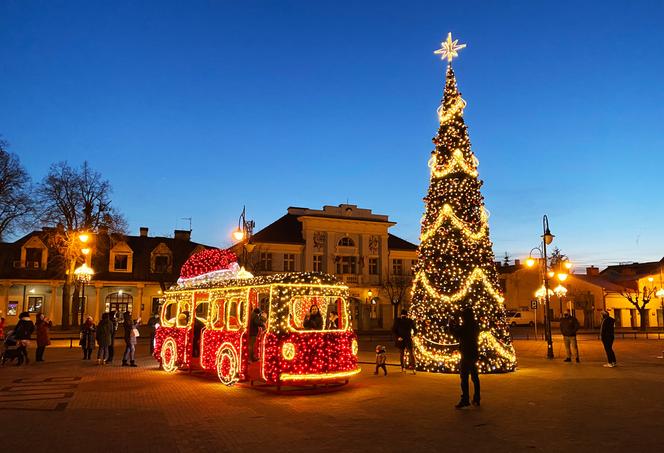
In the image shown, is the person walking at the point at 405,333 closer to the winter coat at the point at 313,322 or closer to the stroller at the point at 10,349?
the winter coat at the point at 313,322

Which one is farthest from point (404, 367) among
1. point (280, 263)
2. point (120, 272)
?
point (120, 272)

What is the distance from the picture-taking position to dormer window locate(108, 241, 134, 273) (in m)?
44.4

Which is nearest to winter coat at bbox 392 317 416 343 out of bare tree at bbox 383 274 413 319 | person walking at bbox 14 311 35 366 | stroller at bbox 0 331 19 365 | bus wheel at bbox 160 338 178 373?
bus wheel at bbox 160 338 178 373

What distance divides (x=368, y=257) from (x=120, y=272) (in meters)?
21.0

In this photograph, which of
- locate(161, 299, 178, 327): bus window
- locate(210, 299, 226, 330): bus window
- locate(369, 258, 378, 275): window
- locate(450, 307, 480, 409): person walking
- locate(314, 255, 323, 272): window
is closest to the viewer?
locate(450, 307, 480, 409): person walking

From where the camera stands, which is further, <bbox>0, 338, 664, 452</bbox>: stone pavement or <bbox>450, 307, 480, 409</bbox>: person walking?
<bbox>450, 307, 480, 409</bbox>: person walking

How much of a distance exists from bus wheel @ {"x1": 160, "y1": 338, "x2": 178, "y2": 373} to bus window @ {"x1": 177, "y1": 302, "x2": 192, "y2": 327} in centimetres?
60

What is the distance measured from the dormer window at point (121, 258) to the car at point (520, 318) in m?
38.8

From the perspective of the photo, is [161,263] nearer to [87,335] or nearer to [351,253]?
[351,253]

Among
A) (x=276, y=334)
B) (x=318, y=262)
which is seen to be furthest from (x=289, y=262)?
(x=276, y=334)

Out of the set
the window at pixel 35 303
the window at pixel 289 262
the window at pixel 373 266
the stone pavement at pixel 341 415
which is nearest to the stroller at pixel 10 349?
the stone pavement at pixel 341 415

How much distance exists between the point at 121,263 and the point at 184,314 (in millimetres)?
30834

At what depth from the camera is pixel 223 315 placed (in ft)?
47.6

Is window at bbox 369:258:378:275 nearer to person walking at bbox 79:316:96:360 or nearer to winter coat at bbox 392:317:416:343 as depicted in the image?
person walking at bbox 79:316:96:360
